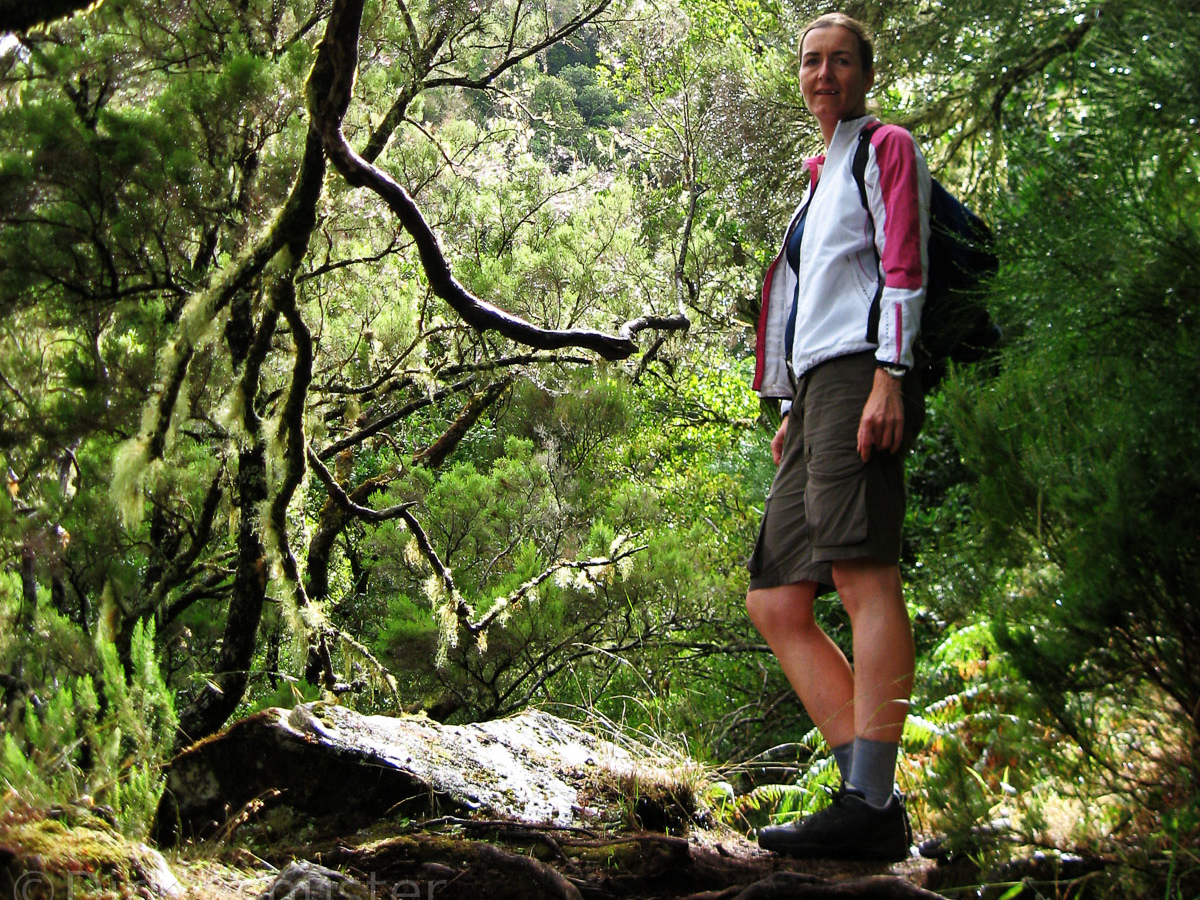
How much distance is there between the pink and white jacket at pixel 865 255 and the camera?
1.98 m

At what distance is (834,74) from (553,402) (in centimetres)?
812

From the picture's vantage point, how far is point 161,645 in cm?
513

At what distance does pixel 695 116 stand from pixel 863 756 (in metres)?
8.02

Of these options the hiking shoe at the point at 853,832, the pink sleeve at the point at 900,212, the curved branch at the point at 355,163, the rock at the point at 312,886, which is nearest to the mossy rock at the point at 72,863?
the rock at the point at 312,886

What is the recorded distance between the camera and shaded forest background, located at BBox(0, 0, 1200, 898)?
1.40m

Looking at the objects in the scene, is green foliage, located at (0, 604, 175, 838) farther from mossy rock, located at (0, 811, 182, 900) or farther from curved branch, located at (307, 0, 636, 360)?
curved branch, located at (307, 0, 636, 360)

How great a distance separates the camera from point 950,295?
2.10 meters

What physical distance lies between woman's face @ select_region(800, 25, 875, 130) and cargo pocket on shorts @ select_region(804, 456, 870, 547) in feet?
2.86

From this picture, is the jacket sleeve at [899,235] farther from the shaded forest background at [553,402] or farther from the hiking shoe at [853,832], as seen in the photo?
the hiking shoe at [853,832]

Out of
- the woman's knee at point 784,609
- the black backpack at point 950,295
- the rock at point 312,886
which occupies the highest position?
the black backpack at point 950,295

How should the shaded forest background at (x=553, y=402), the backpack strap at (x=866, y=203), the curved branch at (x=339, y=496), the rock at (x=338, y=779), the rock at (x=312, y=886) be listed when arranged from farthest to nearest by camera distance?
the curved branch at (x=339, y=496) → the rock at (x=338, y=779) → the backpack strap at (x=866, y=203) → the rock at (x=312, y=886) → the shaded forest background at (x=553, y=402)

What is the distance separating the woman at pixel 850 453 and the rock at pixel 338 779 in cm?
61

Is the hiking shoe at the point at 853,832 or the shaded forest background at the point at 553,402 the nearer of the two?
the shaded forest background at the point at 553,402

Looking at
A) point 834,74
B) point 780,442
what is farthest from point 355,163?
point 780,442
